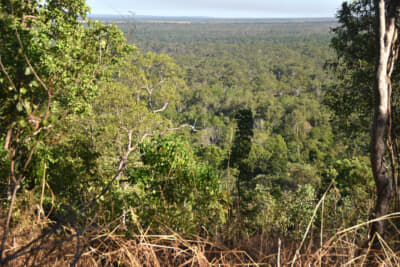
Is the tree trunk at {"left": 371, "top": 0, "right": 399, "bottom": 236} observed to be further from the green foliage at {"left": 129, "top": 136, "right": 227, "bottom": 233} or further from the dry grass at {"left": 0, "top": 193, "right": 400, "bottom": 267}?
the green foliage at {"left": 129, "top": 136, "right": 227, "bottom": 233}

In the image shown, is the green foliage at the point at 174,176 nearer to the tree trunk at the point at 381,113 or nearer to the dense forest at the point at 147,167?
the dense forest at the point at 147,167

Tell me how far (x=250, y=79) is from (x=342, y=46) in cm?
9711

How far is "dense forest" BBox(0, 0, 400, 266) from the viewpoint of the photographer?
1.42m

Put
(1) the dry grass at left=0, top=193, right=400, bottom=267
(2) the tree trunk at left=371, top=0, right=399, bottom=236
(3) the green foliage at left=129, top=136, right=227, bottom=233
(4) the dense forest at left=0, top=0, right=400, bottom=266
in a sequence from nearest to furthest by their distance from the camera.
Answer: (1) the dry grass at left=0, top=193, right=400, bottom=267, (4) the dense forest at left=0, top=0, right=400, bottom=266, (2) the tree trunk at left=371, top=0, right=399, bottom=236, (3) the green foliage at left=129, top=136, right=227, bottom=233

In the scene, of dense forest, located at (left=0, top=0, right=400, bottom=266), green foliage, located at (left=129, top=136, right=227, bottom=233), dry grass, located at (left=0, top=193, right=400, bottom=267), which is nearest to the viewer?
→ dry grass, located at (left=0, top=193, right=400, bottom=267)

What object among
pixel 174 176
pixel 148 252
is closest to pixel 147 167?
pixel 174 176

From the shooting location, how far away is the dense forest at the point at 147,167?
142 cm

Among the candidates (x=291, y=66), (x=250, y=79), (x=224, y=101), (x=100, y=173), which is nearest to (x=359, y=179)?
(x=100, y=173)

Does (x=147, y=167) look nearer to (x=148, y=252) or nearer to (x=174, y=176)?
(x=174, y=176)

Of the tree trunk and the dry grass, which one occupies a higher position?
the tree trunk

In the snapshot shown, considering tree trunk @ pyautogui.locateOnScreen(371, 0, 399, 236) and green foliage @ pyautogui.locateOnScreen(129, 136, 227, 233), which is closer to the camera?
tree trunk @ pyautogui.locateOnScreen(371, 0, 399, 236)

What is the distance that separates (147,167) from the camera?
493cm

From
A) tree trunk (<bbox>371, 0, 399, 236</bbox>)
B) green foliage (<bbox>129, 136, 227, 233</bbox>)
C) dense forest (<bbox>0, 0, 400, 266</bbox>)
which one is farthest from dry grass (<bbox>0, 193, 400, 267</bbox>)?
green foliage (<bbox>129, 136, 227, 233</bbox>)

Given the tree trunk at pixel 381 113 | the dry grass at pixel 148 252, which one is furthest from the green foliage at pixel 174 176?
the dry grass at pixel 148 252
